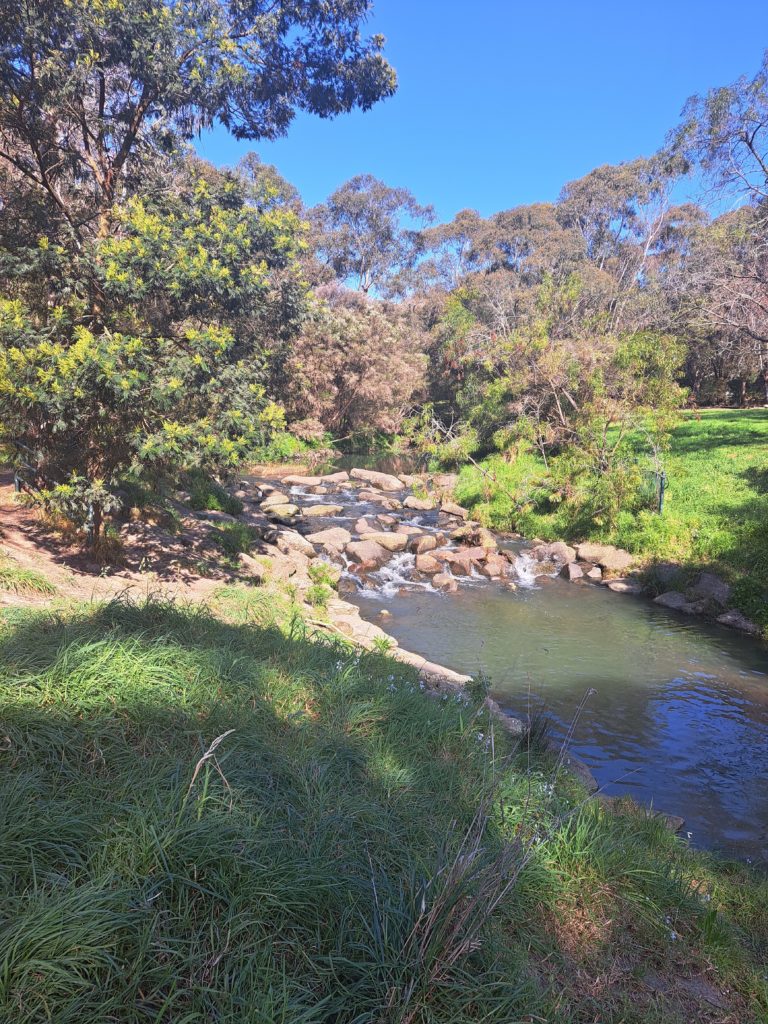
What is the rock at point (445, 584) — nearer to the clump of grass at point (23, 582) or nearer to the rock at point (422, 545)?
the rock at point (422, 545)

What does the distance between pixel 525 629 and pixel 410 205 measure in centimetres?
5353

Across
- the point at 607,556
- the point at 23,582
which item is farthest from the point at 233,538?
the point at 607,556

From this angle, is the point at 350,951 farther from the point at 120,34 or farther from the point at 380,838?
the point at 120,34

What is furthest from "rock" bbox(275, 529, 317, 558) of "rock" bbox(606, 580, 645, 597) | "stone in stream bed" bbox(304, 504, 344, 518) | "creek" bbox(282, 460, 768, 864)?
"rock" bbox(606, 580, 645, 597)

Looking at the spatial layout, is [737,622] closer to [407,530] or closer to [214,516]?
[407,530]

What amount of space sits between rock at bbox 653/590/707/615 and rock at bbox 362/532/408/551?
6337mm

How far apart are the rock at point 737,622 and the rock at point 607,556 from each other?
278cm

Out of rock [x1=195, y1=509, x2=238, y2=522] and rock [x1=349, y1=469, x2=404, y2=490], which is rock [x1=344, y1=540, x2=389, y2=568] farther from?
rock [x1=349, y1=469, x2=404, y2=490]

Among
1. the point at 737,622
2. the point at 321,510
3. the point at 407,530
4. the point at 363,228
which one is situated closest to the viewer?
the point at 737,622

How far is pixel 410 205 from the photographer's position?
55000mm

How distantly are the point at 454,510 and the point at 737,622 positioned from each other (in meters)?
9.66

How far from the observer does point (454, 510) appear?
19.6 meters

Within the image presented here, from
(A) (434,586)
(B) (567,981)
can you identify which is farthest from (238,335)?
(B) (567,981)

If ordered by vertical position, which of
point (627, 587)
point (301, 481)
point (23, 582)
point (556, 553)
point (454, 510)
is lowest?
point (627, 587)
